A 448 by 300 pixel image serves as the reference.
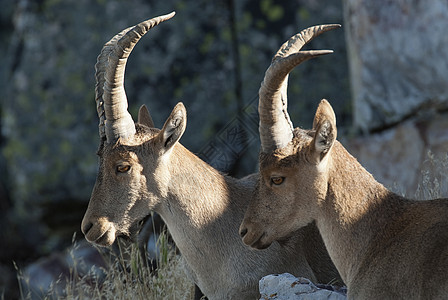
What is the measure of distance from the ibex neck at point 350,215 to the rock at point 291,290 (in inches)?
7.4

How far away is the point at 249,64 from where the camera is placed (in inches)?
432

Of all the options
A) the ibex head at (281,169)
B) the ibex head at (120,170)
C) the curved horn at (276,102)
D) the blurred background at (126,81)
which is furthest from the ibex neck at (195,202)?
the blurred background at (126,81)

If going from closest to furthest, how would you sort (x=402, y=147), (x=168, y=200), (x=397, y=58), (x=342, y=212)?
(x=342, y=212), (x=168, y=200), (x=397, y=58), (x=402, y=147)

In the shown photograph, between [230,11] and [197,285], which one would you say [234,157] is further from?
[197,285]

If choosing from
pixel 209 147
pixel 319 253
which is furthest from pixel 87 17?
pixel 319 253

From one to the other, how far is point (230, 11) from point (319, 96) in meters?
1.90

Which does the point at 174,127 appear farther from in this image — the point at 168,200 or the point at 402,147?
the point at 402,147

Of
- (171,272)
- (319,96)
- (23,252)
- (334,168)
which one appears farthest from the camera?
(23,252)

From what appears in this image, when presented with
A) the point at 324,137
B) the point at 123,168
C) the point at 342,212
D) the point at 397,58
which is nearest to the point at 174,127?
the point at 123,168

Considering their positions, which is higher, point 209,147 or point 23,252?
point 209,147

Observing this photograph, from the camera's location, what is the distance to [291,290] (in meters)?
5.29

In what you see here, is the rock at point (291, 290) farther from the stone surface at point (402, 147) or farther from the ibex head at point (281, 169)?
the stone surface at point (402, 147)

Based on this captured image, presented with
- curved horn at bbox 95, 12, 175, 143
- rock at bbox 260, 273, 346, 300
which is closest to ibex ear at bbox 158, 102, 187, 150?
curved horn at bbox 95, 12, 175, 143

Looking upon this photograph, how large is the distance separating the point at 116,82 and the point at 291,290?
2154mm
